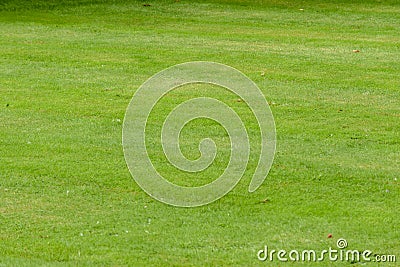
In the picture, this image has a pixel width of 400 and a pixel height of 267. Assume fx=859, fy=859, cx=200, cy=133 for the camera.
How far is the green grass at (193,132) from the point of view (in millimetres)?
7133

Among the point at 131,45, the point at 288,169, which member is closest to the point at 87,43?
the point at 131,45

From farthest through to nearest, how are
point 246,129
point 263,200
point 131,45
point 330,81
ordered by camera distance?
point 131,45 → point 330,81 → point 246,129 → point 263,200

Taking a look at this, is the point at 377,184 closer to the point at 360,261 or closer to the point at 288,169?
the point at 288,169

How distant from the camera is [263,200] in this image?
7.95 metres

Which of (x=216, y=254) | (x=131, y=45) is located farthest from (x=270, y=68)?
(x=216, y=254)

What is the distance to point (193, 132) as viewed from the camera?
1002cm

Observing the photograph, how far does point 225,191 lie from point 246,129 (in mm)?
1999

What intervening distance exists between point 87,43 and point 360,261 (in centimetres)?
910

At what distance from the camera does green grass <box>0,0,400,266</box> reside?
7133 mm

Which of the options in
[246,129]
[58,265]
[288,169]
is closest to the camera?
[58,265]

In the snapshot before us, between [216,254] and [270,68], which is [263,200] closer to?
[216,254]

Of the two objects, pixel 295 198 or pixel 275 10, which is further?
pixel 275 10

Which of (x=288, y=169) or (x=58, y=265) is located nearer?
(x=58, y=265)

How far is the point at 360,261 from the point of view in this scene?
669 centimetres
